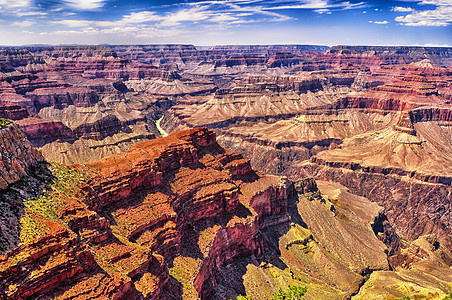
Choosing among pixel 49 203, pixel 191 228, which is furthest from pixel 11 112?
pixel 49 203

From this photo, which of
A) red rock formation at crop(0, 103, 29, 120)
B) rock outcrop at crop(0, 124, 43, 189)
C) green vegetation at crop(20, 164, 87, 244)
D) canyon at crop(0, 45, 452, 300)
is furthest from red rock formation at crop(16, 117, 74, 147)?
rock outcrop at crop(0, 124, 43, 189)

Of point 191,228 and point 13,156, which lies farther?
point 191,228

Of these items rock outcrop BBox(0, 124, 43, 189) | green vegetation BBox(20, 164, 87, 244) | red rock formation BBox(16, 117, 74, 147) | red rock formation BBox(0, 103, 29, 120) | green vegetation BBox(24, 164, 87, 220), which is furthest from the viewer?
red rock formation BBox(0, 103, 29, 120)

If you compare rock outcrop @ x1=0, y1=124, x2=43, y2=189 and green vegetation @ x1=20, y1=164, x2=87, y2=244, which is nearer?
green vegetation @ x1=20, y1=164, x2=87, y2=244

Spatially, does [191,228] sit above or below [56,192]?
below

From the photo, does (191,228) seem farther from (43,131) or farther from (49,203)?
(43,131)

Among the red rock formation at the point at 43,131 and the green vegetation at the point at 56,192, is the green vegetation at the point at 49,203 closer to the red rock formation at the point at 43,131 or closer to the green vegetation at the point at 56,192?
the green vegetation at the point at 56,192

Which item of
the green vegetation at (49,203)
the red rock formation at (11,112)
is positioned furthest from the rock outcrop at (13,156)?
the red rock formation at (11,112)

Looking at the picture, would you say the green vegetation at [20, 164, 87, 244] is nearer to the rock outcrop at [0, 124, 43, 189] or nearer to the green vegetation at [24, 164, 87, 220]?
the green vegetation at [24, 164, 87, 220]

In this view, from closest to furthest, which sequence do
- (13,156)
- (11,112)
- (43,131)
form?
(13,156), (11,112), (43,131)

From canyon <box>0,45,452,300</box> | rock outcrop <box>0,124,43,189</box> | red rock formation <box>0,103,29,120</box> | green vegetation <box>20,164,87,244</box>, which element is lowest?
canyon <box>0,45,452,300</box>

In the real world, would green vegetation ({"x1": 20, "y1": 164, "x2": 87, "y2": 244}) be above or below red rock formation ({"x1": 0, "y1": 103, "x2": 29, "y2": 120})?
below

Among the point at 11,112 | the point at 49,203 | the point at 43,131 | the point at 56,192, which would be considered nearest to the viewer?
the point at 49,203
